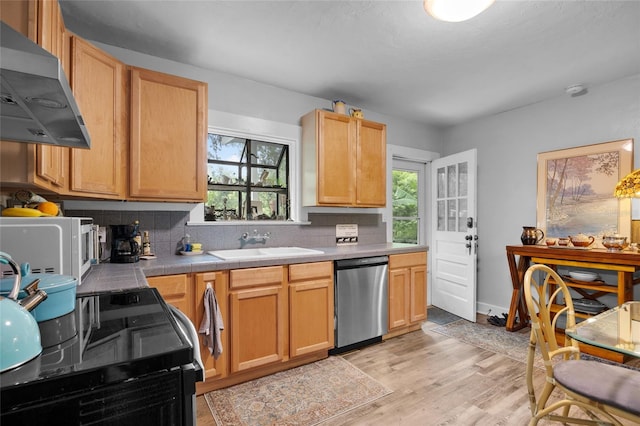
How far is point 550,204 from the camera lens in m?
3.31

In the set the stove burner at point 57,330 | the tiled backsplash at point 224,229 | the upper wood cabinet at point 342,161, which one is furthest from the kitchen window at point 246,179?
the stove burner at point 57,330

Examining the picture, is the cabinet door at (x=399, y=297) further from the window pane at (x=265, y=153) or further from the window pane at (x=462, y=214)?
the window pane at (x=265, y=153)

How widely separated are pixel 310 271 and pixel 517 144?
2865 millimetres

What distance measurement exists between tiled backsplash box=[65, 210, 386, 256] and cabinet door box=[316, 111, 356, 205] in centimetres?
35

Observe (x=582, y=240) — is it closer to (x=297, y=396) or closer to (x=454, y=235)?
(x=454, y=235)

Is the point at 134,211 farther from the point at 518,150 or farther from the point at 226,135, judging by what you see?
the point at 518,150

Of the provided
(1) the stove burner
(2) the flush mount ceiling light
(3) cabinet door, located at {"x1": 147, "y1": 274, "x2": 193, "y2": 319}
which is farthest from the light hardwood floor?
(2) the flush mount ceiling light

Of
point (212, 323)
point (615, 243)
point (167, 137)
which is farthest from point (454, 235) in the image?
point (167, 137)

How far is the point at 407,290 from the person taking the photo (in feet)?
10.5

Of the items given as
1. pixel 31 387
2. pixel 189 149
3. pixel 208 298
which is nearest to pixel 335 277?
pixel 208 298

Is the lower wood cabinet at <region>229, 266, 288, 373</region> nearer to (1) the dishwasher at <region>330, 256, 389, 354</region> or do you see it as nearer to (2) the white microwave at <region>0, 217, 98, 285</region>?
(1) the dishwasher at <region>330, 256, 389, 354</region>

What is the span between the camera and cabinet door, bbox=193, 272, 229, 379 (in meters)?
2.06

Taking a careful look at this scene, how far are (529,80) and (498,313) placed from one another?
2.56m

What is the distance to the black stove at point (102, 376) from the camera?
65 cm
